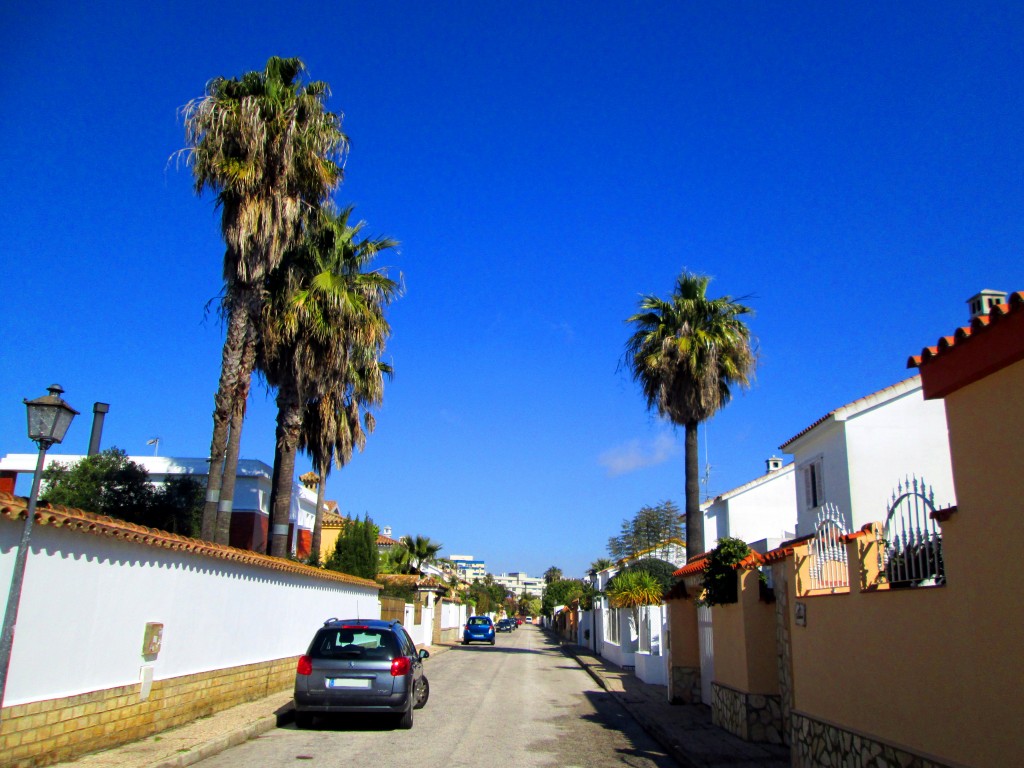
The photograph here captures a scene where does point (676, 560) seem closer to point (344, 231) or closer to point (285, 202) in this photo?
point (344, 231)

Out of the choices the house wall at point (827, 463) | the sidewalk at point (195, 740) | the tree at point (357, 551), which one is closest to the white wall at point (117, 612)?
the sidewalk at point (195, 740)

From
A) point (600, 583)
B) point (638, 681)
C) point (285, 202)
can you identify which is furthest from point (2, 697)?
point (600, 583)

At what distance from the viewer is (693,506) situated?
25.8 meters

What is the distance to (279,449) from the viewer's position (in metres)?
21.0

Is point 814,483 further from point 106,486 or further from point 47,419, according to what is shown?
point 106,486

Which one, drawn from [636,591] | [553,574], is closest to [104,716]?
[636,591]

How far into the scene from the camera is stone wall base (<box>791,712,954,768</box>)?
6996 millimetres

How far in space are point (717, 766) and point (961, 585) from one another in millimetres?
4616

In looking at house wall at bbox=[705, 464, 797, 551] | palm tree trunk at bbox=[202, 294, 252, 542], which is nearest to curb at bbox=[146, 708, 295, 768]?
palm tree trunk at bbox=[202, 294, 252, 542]

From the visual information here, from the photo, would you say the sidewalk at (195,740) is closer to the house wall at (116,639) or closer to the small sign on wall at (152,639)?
the house wall at (116,639)

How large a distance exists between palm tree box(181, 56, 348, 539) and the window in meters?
15.7

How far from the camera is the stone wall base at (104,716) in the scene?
8219mm

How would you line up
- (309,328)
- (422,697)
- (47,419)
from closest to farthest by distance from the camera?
(47,419)
(422,697)
(309,328)

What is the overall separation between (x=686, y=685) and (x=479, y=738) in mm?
6158
